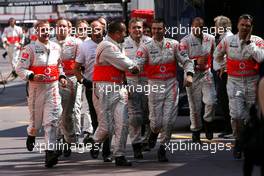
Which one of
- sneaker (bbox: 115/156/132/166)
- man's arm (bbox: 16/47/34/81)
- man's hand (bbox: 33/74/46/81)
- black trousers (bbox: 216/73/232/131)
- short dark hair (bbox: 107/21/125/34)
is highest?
short dark hair (bbox: 107/21/125/34)

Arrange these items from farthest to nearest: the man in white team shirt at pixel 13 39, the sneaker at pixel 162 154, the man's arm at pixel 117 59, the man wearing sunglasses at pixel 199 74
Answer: the man in white team shirt at pixel 13 39
the man wearing sunglasses at pixel 199 74
the sneaker at pixel 162 154
the man's arm at pixel 117 59

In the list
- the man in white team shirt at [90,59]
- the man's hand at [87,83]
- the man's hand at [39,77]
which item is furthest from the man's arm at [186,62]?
the man's hand at [39,77]

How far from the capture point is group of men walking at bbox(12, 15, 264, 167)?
11.8 metres

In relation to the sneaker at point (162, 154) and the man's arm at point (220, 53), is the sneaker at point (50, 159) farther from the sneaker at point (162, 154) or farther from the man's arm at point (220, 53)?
the man's arm at point (220, 53)

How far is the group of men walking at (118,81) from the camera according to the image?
11836 millimetres

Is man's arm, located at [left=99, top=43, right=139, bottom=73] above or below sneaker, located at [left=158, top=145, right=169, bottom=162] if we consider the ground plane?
above

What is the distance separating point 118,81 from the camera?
11812 mm

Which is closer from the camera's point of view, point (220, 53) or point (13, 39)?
point (220, 53)

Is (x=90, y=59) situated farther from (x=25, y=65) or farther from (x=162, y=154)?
(x=162, y=154)

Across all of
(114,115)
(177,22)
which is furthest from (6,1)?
(114,115)

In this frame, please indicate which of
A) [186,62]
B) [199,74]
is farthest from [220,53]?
[199,74]

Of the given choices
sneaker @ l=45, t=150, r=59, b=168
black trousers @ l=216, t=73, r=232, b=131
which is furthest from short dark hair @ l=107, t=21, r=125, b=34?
black trousers @ l=216, t=73, r=232, b=131

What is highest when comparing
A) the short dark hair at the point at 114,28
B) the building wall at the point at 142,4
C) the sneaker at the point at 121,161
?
the building wall at the point at 142,4

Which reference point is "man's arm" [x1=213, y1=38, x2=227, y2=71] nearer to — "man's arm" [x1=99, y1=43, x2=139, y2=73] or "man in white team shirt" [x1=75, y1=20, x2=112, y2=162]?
"man's arm" [x1=99, y1=43, x2=139, y2=73]
